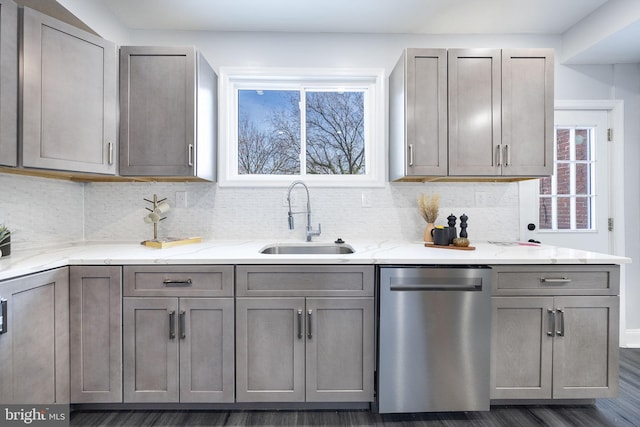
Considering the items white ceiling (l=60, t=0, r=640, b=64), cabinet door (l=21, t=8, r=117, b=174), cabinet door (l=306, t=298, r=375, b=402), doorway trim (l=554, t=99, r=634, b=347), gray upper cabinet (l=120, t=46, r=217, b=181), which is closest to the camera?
cabinet door (l=21, t=8, r=117, b=174)

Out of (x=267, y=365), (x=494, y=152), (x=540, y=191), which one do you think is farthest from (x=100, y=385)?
(x=540, y=191)

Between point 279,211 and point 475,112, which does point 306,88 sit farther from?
point 475,112

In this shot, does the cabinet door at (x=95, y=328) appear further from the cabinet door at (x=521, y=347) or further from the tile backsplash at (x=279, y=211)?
the cabinet door at (x=521, y=347)

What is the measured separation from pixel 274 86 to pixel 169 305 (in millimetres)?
1845

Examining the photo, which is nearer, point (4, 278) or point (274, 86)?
point (4, 278)

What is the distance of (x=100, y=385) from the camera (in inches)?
69.4

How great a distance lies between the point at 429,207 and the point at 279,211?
3.84 feet

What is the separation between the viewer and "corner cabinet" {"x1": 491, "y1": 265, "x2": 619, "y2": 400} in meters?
1.80

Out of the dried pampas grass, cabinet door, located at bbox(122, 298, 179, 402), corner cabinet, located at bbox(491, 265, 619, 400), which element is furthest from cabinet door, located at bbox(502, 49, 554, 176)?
cabinet door, located at bbox(122, 298, 179, 402)

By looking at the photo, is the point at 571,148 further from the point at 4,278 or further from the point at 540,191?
the point at 4,278

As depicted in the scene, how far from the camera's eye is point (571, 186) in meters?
2.69

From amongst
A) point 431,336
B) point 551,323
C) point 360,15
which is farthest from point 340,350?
point 360,15

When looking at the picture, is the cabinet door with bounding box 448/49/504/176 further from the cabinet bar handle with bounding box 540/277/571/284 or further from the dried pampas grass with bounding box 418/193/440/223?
the cabinet bar handle with bounding box 540/277/571/284

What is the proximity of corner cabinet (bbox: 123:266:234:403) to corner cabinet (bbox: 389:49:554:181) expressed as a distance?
4.89 feet
